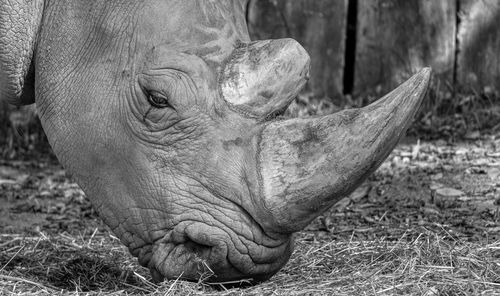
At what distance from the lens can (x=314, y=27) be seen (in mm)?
8281

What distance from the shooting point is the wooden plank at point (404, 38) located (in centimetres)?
813

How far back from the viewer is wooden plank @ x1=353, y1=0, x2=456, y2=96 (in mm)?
8133

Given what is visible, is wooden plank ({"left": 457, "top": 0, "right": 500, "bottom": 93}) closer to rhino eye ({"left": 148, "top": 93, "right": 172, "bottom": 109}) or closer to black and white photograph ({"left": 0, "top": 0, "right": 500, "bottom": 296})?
black and white photograph ({"left": 0, "top": 0, "right": 500, "bottom": 296})

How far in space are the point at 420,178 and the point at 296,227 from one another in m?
2.89

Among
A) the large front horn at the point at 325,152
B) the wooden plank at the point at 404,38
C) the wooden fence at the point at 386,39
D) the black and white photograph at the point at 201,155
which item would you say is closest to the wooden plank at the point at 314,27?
A: the wooden fence at the point at 386,39

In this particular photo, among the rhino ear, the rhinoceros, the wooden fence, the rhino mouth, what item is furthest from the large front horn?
the wooden fence

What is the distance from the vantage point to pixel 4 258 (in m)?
5.18

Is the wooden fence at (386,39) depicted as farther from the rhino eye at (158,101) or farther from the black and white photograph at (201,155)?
the rhino eye at (158,101)

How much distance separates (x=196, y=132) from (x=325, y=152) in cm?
47

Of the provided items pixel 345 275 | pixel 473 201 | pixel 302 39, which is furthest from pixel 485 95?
pixel 345 275

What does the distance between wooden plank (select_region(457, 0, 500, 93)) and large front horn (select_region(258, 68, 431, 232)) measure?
4384mm

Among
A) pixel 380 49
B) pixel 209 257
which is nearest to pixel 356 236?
pixel 209 257

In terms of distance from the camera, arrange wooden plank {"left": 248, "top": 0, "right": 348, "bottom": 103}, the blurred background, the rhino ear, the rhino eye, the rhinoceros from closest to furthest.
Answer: the rhinoceros, the rhino eye, the rhino ear, the blurred background, wooden plank {"left": 248, "top": 0, "right": 348, "bottom": 103}

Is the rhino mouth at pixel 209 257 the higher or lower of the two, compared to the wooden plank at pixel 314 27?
higher
